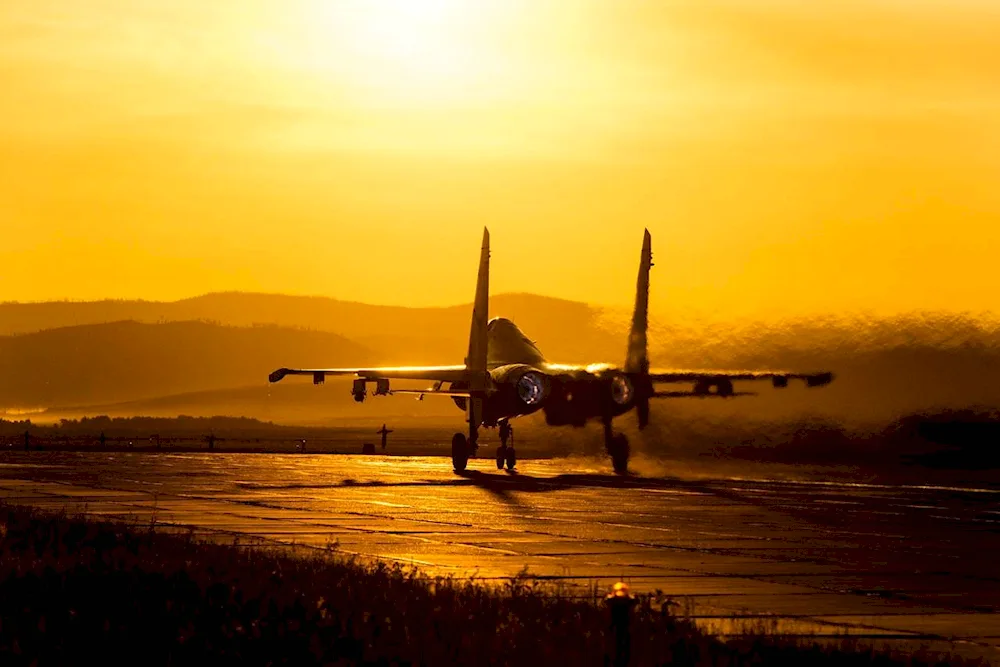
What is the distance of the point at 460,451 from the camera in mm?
57531

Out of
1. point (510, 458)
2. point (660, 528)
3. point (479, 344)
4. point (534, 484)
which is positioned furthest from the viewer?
point (510, 458)

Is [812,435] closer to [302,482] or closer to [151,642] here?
[302,482]

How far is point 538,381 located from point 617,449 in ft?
22.7

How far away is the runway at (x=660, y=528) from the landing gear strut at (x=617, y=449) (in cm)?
137

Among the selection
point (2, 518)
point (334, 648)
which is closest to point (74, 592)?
point (334, 648)

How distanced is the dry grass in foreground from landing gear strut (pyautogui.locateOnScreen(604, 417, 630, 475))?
36839 millimetres

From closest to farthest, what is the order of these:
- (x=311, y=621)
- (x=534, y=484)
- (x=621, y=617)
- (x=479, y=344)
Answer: (x=621, y=617)
(x=311, y=621)
(x=534, y=484)
(x=479, y=344)

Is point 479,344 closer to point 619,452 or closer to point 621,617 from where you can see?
point 619,452

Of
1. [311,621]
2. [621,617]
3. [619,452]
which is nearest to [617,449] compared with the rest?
[619,452]

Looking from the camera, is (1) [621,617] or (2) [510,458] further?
(2) [510,458]

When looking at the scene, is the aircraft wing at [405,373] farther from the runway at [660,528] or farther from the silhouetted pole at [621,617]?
the silhouetted pole at [621,617]

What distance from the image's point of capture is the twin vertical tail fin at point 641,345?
2223 inches

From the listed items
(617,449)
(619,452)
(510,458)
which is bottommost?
(510,458)

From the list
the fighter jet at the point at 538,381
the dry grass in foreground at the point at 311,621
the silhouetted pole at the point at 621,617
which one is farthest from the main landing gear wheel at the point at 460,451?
the silhouetted pole at the point at 621,617
